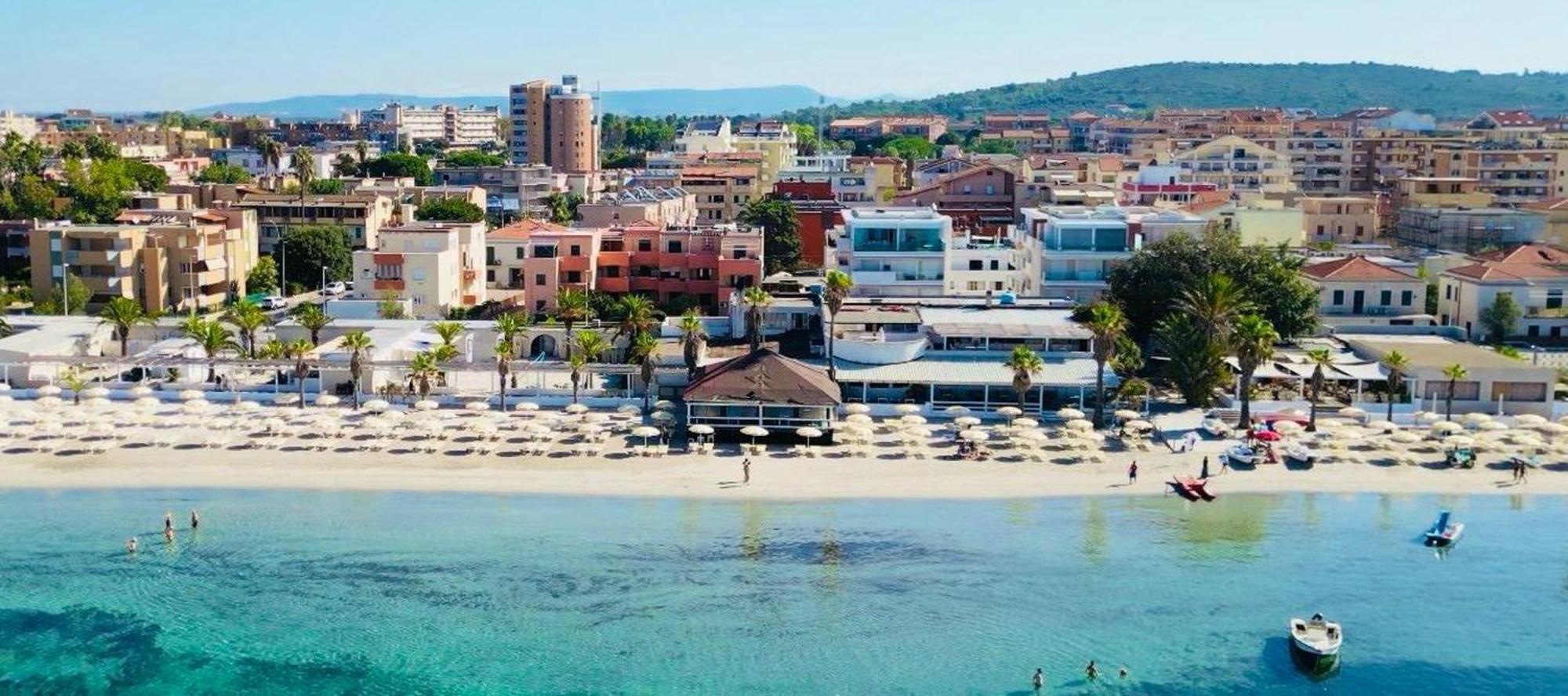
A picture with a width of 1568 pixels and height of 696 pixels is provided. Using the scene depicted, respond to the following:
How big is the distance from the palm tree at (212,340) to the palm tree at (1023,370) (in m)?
33.7

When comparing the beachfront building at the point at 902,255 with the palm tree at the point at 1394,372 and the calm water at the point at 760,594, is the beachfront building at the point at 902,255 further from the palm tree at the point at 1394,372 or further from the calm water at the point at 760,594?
the calm water at the point at 760,594

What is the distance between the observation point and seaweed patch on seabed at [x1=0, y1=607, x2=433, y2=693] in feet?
112

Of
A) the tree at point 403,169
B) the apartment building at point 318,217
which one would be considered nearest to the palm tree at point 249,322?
the apartment building at point 318,217

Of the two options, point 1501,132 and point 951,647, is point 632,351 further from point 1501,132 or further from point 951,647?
point 1501,132

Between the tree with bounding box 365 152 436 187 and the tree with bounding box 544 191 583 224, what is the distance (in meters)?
20.0

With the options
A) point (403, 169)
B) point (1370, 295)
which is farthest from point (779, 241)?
point (403, 169)

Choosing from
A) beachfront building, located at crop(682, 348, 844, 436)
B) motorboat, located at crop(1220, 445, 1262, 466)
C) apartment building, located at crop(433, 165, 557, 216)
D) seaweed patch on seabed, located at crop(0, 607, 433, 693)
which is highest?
apartment building, located at crop(433, 165, 557, 216)

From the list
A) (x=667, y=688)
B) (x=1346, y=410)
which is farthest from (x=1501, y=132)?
A: (x=667, y=688)

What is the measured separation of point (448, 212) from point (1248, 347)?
2915 inches

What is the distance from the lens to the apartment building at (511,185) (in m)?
135

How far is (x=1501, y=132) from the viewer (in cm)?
17125

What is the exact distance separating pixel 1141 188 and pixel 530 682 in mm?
89789

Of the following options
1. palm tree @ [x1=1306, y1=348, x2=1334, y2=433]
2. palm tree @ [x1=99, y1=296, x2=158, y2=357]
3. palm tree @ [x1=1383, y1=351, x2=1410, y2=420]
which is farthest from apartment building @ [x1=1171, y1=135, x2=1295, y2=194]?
palm tree @ [x1=99, y1=296, x2=158, y2=357]

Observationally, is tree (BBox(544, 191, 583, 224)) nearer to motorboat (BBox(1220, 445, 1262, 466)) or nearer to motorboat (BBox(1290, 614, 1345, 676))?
motorboat (BBox(1220, 445, 1262, 466))
